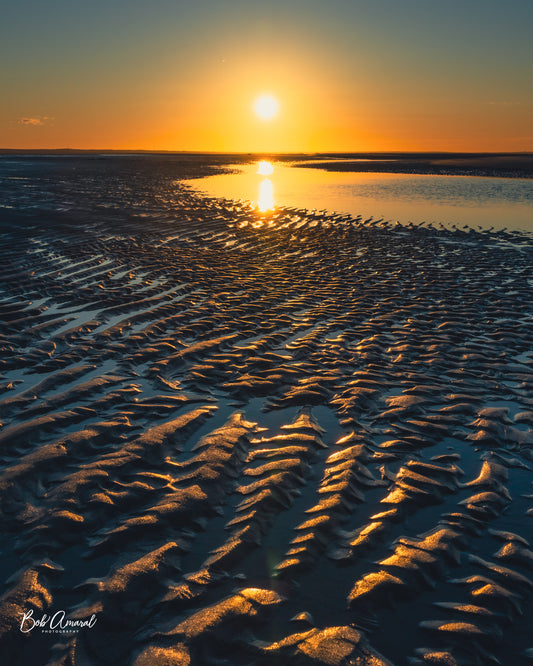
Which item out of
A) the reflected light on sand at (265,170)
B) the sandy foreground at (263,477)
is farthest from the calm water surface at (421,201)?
the reflected light on sand at (265,170)

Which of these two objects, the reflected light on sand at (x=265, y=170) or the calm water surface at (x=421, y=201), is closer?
the calm water surface at (x=421, y=201)

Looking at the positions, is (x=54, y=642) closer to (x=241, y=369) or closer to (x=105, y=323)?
(x=241, y=369)

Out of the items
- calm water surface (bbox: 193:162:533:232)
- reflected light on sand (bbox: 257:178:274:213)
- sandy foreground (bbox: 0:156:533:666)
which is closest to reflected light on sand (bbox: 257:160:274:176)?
calm water surface (bbox: 193:162:533:232)

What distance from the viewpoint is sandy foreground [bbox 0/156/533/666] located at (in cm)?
323

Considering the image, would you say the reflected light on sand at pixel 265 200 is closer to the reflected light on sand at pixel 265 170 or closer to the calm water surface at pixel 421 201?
the calm water surface at pixel 421 201

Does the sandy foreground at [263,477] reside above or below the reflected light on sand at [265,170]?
below

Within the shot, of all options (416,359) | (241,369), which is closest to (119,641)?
(241,369)

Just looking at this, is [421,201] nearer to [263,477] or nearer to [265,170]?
[263,477]

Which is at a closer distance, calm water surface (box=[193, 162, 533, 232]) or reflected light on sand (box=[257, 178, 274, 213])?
calm water surface (box=[193, 162, 533, 232])

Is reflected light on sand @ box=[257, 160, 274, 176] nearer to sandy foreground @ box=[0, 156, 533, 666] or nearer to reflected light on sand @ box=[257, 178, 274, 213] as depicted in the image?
reflected light on sand @ box=[257, 178, 274, 213]

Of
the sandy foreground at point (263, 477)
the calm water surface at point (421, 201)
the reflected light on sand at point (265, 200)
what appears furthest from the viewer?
the reflected light on sand at point (265, 200)

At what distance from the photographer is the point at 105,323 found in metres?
9.52

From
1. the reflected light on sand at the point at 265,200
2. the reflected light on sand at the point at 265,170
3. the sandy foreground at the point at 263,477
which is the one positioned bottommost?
the sandy foreground at the point at 263,477

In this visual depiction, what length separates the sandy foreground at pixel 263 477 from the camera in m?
3.23
